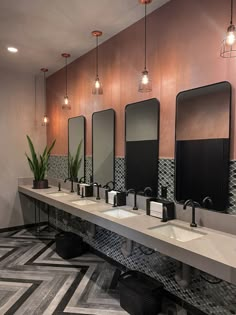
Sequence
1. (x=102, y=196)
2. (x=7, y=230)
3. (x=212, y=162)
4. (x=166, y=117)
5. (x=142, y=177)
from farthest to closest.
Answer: (x=7, y=230) < (x=102, y=196) < (x=142, y=177) < (x=166, y=117) < (x=212, y=162)

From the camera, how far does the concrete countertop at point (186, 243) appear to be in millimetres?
1516

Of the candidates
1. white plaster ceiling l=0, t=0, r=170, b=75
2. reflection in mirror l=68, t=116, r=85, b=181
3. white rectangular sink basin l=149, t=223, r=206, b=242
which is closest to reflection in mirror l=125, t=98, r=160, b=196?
white rectangular sink basin l=149, t=223, r=206, b=242

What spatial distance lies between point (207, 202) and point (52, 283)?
6.54ft

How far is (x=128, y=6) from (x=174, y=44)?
0.65 metres

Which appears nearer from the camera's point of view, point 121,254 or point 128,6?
point 128,6

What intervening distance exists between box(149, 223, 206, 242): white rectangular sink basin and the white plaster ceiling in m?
2.22

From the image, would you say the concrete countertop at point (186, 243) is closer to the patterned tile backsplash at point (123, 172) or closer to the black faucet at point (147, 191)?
the black faucet at point (147, 191)

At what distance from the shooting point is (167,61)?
2617 millimetres

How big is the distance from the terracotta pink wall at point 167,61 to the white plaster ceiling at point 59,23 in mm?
184

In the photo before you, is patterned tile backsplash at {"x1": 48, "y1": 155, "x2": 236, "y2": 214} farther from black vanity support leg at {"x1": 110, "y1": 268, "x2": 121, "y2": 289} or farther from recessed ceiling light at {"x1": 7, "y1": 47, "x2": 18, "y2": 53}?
recessed ceiling light at {"x1": 7, "y1": 47, "x2": 18, "y2": 53}

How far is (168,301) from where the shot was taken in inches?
99.4

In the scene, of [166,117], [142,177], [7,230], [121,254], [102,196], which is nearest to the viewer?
[166,117]

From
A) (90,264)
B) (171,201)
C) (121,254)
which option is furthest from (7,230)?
(171,201)

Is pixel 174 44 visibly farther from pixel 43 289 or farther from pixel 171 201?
pixel 43 289
